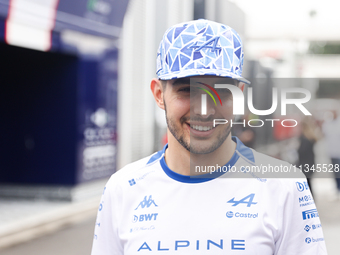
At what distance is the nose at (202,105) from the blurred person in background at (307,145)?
587cm

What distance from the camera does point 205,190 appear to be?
1766 mm

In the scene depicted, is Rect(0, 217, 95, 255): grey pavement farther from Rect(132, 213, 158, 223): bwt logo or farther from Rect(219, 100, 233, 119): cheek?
Rect(219, 100, 233, 119): cheek

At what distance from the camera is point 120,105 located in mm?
10352

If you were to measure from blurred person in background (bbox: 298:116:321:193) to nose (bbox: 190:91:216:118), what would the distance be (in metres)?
5.87

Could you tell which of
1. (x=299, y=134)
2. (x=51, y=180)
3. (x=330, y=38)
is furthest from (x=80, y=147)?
(x=330, y=38)

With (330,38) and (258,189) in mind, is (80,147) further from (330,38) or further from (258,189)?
(258,189)

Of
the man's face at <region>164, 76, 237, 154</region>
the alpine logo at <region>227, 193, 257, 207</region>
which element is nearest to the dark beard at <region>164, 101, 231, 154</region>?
the man's face at <region>164, 76, 237, 154</region>

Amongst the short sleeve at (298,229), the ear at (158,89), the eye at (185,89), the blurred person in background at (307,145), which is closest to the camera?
the short sleeve at (298,229)

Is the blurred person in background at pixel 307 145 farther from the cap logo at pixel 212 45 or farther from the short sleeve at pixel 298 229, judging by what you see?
the cap logo at pixel 212 45

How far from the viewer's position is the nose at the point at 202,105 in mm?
1680

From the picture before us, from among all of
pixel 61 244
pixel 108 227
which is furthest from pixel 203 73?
pixel 61 244

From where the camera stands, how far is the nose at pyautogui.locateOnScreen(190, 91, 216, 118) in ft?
5.51

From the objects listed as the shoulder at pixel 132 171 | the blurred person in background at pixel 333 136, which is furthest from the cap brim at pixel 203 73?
the blurred person in background at pixel 333 136

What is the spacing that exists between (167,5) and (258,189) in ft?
44.2
